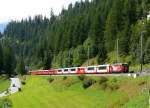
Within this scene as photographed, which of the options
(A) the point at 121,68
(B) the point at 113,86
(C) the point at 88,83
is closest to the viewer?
(B) the point at 113,86

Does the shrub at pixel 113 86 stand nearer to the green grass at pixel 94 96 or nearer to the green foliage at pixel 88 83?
the green grass at pixel 94 96

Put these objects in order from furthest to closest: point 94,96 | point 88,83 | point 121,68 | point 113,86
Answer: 1. point 121,68
2. point 88,83
3. point 94,96
4. point 113,86

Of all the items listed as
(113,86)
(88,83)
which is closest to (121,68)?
(88,83)

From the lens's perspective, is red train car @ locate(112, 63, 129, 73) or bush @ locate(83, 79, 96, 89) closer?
bush @ locate(83, 79, 96, 89)

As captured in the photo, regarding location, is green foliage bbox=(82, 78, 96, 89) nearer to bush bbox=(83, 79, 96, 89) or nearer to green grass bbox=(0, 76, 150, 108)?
bush bbox=(83, 79, 96, 89)

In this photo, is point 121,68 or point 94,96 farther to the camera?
point 121,68

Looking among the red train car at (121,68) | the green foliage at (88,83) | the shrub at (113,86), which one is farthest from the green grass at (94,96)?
the red train car at (121,68)

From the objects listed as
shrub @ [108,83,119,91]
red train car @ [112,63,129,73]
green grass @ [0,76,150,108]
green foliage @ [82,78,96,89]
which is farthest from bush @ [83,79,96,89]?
red train car @ [112,63,129,73]

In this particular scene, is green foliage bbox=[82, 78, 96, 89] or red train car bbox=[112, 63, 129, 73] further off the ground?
red train car bbox=[112, 63, 129, 73]

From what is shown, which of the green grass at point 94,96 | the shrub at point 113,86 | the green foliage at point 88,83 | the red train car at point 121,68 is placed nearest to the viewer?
the green grass at point 94,96

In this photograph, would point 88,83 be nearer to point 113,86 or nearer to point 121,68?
point 113,86

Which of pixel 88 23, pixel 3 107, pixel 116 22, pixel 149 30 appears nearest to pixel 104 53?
pixel 116 22

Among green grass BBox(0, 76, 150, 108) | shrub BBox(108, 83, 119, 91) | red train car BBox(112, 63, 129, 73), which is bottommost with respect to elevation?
green grass BBox(0, 76, 150, 108)

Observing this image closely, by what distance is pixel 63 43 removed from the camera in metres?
192
